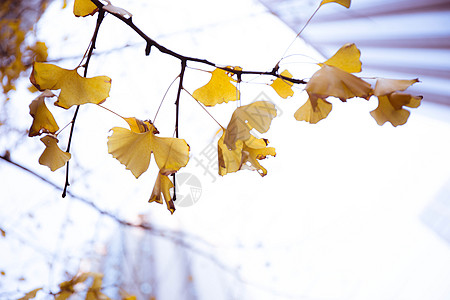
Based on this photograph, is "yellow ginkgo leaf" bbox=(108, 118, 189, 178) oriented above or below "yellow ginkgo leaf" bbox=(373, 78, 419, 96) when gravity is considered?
below

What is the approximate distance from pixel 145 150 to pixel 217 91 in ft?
0.22

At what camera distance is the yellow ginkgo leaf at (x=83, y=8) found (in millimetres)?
166

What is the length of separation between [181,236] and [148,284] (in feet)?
0.68

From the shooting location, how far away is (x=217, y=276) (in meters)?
1.11

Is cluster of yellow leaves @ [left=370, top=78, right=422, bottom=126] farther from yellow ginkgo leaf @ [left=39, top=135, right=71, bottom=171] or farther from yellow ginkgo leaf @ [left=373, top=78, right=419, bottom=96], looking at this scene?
yellow ginkgo leaf @ [left=39, top=135, right=71, bottom=171]

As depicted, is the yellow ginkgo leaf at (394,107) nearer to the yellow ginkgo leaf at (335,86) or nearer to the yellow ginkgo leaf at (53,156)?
the yellow ginkgo leaf at (335,86)

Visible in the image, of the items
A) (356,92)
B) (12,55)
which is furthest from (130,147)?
(12,55)

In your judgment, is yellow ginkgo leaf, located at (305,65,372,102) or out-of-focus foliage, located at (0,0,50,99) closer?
yellow ginkgo leaf, located at (305,65,372,102)

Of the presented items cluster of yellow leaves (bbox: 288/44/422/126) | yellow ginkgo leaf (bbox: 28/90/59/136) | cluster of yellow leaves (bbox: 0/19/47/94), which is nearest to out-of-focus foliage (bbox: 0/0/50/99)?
cluster of yellow leaves (bbox: 0/19/47/94)

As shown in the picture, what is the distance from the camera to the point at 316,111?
152 mm

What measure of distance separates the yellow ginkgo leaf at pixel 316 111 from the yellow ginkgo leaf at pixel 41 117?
13cm

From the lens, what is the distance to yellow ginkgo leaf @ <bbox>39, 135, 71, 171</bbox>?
0.60 ft

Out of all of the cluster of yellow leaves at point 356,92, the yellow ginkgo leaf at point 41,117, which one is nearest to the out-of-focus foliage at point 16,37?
the yellow ginkgo leaf at point 41,117

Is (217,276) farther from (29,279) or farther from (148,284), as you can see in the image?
(29,279)
